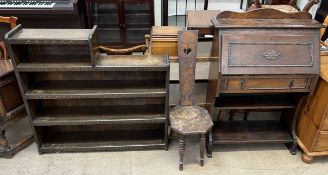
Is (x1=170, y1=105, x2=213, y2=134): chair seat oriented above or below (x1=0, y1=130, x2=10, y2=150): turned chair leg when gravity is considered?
above

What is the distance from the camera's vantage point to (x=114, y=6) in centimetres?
385

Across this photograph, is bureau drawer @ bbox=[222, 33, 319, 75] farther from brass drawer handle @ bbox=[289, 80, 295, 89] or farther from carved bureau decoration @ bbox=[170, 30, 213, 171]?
carved bureau decoration @ bbox=[170, 30, 213, 171]

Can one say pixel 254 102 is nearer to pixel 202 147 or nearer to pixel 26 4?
pixel 202 147

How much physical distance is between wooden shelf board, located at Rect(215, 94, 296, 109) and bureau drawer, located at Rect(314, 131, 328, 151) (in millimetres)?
285

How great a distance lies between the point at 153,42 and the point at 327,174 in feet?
5.58

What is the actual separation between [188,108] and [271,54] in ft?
2.40

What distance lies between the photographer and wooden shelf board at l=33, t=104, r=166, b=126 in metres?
2.17

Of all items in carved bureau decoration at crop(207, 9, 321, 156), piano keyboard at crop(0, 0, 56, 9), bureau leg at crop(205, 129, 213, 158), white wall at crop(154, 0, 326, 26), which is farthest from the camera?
white wall at crop(154, 0, 326, 26)

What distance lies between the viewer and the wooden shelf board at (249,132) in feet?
7.58

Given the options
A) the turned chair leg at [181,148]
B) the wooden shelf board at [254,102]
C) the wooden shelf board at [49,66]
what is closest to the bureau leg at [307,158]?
the wooden shelf board at [254,102]

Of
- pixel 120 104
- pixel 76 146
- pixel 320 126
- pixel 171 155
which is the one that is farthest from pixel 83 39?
pixel 320 126

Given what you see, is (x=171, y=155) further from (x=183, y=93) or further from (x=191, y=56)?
(x=191, y=56)

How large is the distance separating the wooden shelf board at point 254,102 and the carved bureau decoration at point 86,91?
0.49 metres

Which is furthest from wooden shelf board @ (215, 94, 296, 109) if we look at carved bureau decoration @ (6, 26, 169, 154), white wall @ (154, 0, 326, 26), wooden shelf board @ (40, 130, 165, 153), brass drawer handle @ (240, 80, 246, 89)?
white wall @ (154, 0, 326, 26)
